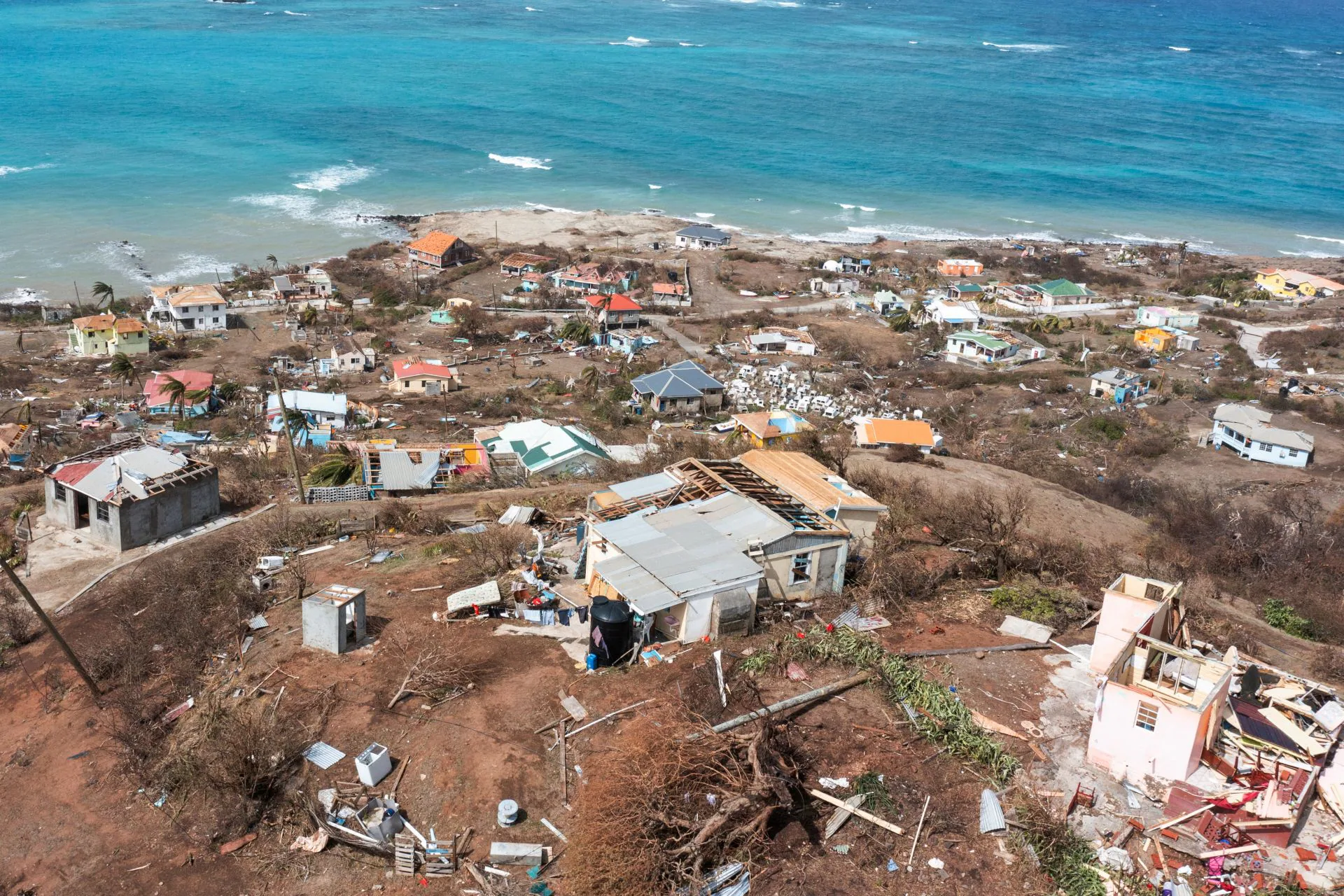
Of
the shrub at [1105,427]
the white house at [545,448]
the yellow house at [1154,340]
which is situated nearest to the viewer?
the white house at [545,448]

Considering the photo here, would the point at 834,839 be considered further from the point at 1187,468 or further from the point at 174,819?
the point at 1187,468

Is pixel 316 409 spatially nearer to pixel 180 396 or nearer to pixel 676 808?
pixel 180 396

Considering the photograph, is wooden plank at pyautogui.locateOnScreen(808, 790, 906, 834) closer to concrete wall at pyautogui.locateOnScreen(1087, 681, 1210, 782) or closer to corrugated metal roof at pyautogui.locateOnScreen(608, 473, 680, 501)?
concrete wall at pyautogui.locateOnScreen(1087, 681, 1210, 782)

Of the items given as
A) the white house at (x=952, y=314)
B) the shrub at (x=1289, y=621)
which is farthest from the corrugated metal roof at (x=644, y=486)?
the white house at (x=952, y=314)

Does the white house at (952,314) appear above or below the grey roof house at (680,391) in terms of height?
above

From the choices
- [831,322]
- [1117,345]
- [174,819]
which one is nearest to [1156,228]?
[1117,345]

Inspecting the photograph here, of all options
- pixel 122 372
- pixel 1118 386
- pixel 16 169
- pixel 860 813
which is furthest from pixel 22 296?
pixel 860 813

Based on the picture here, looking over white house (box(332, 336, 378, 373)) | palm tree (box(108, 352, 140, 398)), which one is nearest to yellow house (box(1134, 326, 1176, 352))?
white house (box(332, 336, 378, 373))

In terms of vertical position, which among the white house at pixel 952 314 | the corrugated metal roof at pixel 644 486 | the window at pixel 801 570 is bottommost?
the white house at pixel 952 314

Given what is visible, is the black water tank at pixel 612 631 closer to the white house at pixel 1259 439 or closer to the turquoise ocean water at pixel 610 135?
the white house at pixel 1259 439
